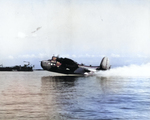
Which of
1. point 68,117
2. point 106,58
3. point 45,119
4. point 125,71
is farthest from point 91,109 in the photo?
point 125,71

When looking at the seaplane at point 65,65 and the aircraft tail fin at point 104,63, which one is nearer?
the seaplane at point 65,65

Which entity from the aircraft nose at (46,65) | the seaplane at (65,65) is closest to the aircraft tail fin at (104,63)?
the seaplane at (65,65)

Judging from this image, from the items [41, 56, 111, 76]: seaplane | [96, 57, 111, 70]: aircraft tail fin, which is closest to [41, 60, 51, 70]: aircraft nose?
[41, 56, 111, 76]: seaplane

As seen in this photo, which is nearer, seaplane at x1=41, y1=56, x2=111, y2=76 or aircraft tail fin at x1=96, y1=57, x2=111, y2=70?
seaplane at x1=41, y1=56, x2=111, y2=76

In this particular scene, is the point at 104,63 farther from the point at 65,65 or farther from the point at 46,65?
the point at 46,65

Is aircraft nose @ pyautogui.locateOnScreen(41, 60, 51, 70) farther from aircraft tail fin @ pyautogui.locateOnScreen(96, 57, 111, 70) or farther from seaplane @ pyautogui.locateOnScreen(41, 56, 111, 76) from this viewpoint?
aircraft tail fin @ pyautogui.locateOnScreen(96, 57, 111, 70)

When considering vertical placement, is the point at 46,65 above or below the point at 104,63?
below

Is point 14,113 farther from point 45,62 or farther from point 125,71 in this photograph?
point 125,71

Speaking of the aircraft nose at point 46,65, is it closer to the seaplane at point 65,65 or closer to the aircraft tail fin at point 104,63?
the seaplane at point 65,65

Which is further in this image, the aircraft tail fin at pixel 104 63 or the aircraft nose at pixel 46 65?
the aircraft tail fin at pixel 104 63

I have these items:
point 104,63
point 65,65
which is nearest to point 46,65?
point 65,65

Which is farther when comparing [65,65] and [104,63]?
[104,63]
